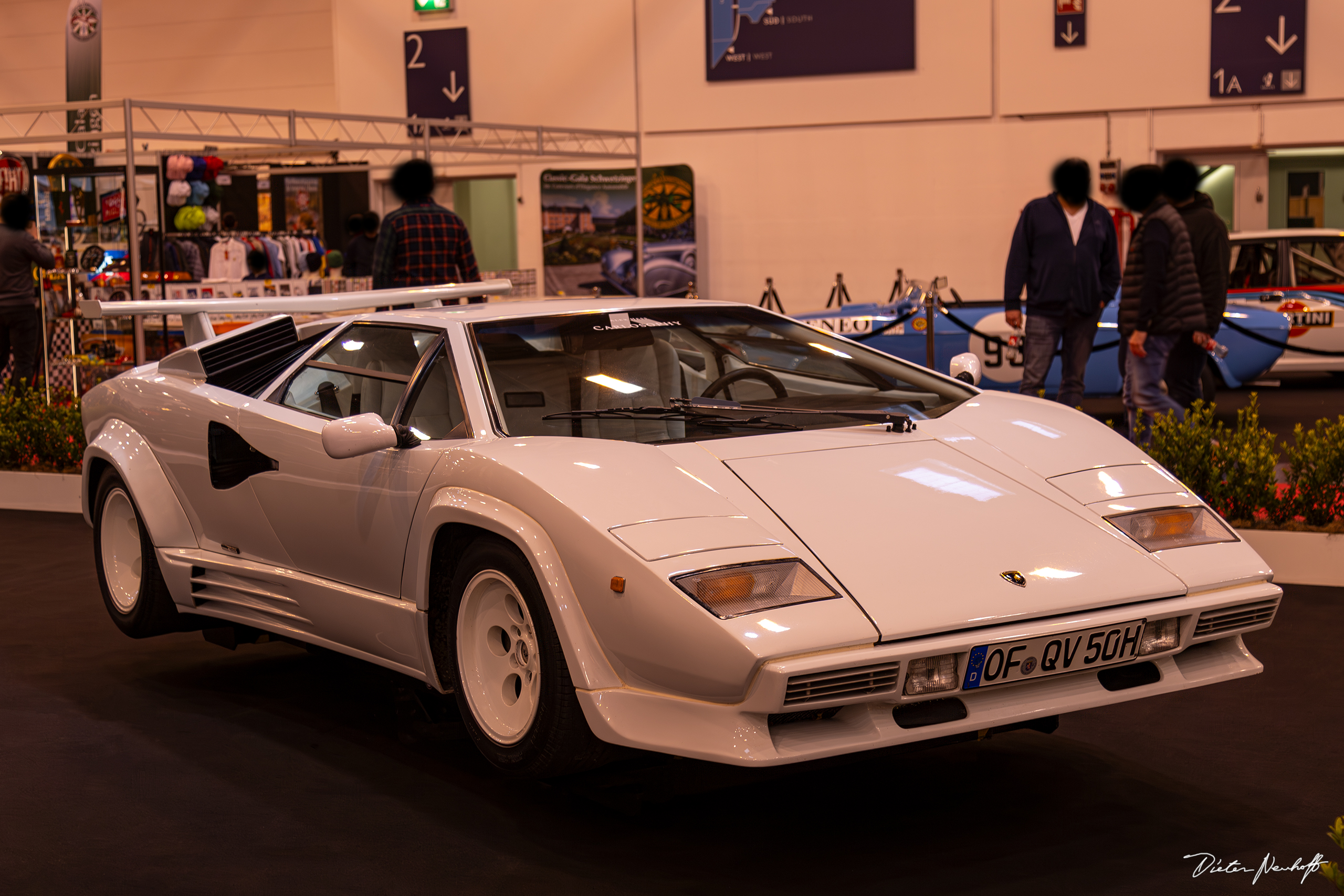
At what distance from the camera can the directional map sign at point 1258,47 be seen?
16.5m

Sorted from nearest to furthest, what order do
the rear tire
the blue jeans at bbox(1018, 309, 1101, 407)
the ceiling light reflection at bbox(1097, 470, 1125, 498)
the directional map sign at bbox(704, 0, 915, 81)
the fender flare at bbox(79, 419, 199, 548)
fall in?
the ceiling light reflection at bbox(1097, 470, 1125, 498) → the fender flare at bbox(79, 419, 199, 548) → the rear tire → the blue jeans at bbox(1018, 309, 1101, 407) → the directional map sign at bbox(704, 0, 915, 81)

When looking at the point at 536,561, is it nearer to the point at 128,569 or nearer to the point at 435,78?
the point at 128,569

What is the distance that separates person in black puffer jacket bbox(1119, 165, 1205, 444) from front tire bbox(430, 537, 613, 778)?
464 centimetres

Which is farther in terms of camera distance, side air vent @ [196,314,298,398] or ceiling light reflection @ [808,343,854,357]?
side air vent @ [196,314,298,398]

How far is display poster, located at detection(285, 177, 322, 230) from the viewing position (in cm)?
1675

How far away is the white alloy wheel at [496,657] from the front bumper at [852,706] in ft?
1.13

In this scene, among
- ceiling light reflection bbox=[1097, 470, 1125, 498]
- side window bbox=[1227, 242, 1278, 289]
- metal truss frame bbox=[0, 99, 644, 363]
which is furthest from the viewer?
side window bbox=[1227, 242, 1278, 289]

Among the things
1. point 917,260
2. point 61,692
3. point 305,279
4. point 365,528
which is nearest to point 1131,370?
point 365,528

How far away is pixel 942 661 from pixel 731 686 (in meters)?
0.46

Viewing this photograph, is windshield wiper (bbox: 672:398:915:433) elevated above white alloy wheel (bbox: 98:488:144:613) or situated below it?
above

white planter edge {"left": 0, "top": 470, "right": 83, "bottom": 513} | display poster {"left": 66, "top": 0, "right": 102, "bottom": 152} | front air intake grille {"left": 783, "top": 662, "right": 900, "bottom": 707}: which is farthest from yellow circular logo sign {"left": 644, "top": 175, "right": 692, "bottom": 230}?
front air intake grille {"left": 783, "top": 662, "right": 900, "bottom": 707}

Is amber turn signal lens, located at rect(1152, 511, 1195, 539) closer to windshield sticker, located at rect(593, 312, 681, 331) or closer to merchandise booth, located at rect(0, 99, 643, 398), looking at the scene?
windshield sticker, located at rect(593, 312, 681, 331)

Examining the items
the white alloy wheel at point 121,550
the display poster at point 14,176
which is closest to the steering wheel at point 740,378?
the white alloy wheel at point 121,550

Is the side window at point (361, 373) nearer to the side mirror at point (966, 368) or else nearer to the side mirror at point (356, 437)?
the side mirror at point (356, 437)
